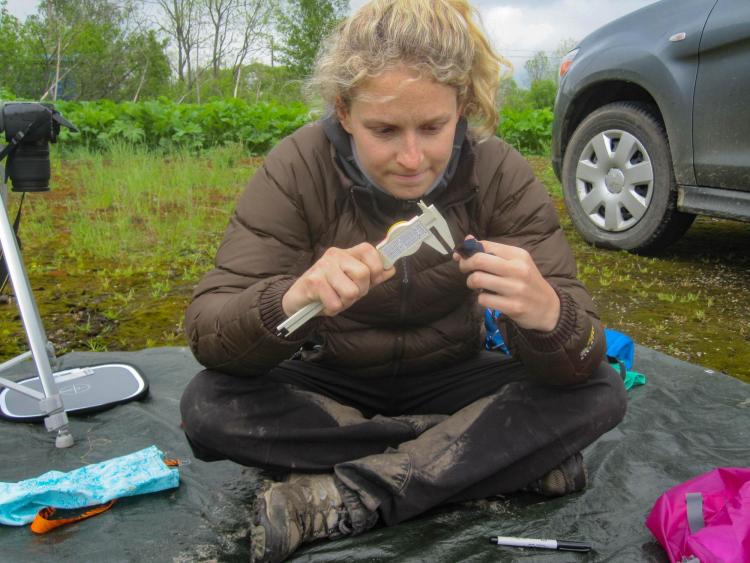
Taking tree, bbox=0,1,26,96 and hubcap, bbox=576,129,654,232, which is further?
tree, bbox=0,1,26,96

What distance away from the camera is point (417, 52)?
1628 millimetres

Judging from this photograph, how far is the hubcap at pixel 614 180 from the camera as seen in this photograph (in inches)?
166

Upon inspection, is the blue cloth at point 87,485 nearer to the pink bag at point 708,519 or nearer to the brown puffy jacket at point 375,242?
the brown puffy jacket at point 375,242

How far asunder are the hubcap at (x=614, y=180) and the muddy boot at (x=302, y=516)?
10.2ft

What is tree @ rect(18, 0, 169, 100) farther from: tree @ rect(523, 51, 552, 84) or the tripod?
the tripod

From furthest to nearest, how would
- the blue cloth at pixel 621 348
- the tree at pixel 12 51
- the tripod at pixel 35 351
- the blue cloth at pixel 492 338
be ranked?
the tree at pixel 12 51, the blue cloth at pixel 621 348, the blue cloth at pixel 492 338, the tripod at pixel 35 351

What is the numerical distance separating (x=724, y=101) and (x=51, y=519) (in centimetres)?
349

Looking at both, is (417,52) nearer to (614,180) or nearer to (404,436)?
(404,436)

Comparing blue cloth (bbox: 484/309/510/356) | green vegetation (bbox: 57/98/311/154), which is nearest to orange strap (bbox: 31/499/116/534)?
blue cloth (bbox: 484/309/510/356)

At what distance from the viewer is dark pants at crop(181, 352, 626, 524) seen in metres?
1.70

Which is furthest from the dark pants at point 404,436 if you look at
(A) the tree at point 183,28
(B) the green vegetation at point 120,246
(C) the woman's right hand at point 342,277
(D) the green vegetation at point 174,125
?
(A) the tree at point 183,28

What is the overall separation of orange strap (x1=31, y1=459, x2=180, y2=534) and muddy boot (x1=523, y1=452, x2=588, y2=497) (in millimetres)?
1067

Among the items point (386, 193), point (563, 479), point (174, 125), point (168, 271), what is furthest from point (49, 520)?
point (174, 125)

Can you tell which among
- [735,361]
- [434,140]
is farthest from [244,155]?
[434,140]
